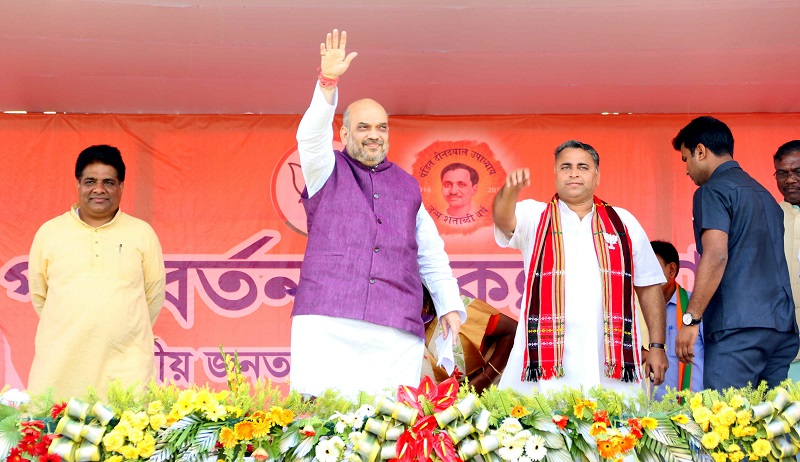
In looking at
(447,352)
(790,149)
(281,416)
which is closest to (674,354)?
(790,149)

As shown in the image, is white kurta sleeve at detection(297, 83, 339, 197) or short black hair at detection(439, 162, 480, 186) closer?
white kurta sleeve at detection(297, 83, 339, 197)

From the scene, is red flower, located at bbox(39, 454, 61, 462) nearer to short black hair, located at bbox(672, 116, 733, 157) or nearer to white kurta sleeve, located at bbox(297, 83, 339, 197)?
white kurta sleeve, located at bbox(297, 83, 339, 197)

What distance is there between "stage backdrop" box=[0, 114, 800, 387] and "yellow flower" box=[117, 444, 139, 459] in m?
3.50

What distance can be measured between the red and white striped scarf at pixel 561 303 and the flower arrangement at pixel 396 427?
929mm

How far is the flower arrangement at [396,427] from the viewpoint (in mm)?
2338

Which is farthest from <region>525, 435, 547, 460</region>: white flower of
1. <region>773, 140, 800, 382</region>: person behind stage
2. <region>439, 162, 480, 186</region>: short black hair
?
<region>439, 162, 480, 186</region>: short black hair

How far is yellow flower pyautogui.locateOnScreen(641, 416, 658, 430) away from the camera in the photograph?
7.92ft

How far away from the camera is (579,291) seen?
351 cm

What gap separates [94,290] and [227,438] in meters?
2.00

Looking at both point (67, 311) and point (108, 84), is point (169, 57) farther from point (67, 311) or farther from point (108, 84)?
point (67, 311)

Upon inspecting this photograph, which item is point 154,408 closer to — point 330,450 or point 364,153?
point 330,450

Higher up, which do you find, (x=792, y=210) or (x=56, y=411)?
(x=792, y=210)

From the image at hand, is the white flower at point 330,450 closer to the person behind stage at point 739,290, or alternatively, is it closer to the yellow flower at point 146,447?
the yellow flower at point 146,447

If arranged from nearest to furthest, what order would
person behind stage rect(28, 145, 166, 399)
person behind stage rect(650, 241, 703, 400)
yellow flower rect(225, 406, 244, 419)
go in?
yellow flower rect(225, 406, 244, 419) < person behind stage rect(28, 145, 166, 399) < person behind stage rect(650, 241, 703, 400)
